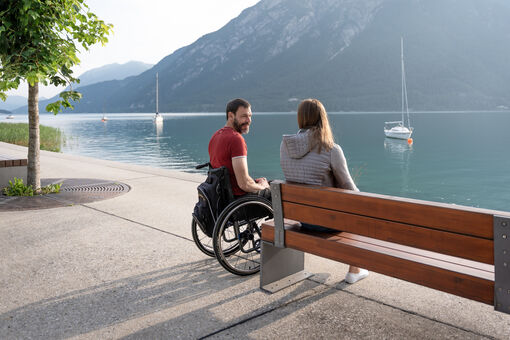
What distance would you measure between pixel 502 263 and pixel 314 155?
1.49 meters

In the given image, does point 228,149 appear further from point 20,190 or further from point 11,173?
point 11,173

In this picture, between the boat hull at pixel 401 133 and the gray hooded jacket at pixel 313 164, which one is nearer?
the gray hooded jacket at pixel 313 164

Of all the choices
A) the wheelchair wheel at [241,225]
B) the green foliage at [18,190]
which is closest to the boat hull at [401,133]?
the green foliage at [18,190]

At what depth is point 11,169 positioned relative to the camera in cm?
791

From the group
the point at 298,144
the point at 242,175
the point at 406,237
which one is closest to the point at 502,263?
the point at 406,237

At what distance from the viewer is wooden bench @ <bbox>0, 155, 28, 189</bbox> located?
784cm

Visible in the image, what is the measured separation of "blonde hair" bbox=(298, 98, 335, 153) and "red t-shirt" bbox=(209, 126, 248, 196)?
662 mm

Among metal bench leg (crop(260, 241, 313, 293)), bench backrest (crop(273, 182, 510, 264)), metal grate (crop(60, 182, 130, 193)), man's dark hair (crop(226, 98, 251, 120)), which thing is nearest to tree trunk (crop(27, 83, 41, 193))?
metal grate (crop(60, 182, 130, 193))

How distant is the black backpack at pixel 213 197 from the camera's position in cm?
389

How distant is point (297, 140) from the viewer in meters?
3.41

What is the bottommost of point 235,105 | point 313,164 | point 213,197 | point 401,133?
point 213,197

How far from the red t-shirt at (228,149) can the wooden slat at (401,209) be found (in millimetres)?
823

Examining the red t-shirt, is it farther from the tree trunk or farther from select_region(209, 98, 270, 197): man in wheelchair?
the tree trunk

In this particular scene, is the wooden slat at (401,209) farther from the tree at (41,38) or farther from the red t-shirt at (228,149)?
the tree at (41,38)
